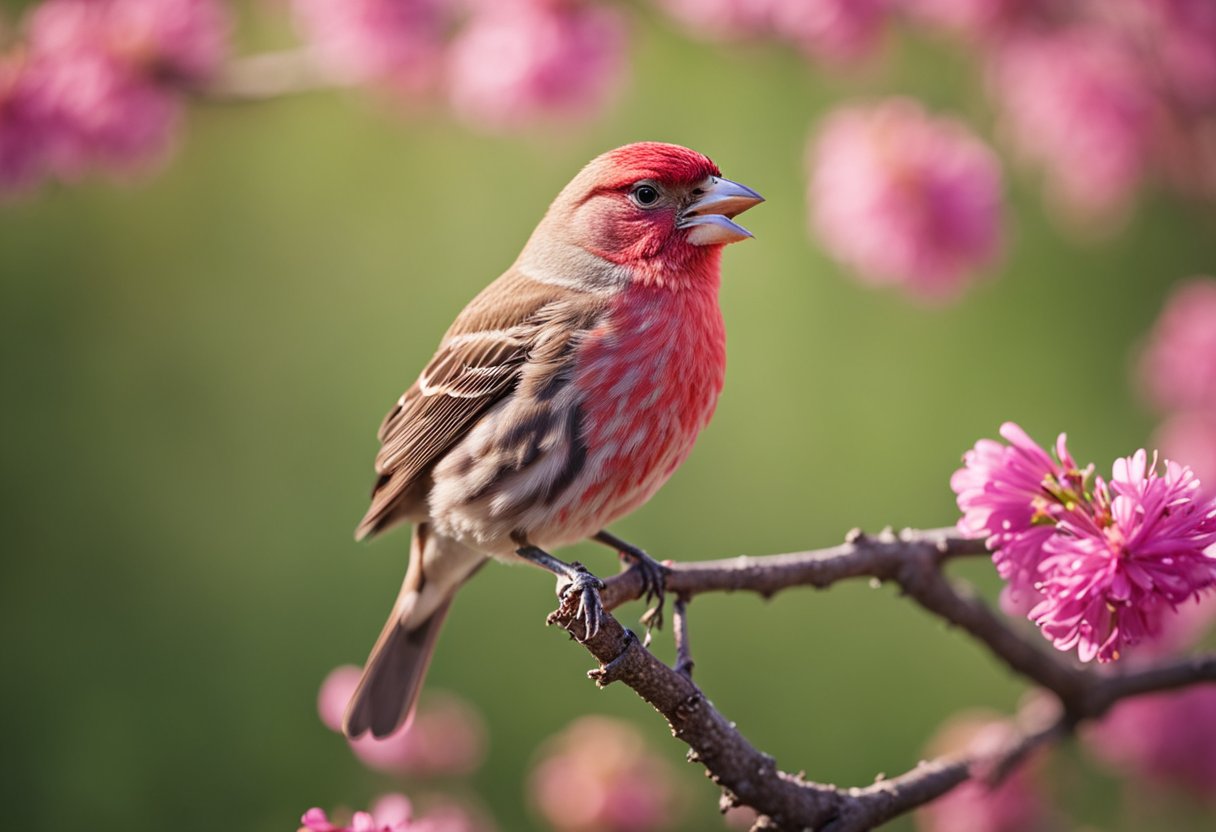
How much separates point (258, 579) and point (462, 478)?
2492mm

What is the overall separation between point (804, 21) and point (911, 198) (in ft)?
1.53

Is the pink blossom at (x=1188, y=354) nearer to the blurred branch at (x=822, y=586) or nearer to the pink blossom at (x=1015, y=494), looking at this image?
the blurred branch at (x=822, y=586)

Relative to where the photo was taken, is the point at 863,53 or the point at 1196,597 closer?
the point at 1196,597

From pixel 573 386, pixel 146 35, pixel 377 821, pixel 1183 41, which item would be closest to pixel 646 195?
pixel 573 386

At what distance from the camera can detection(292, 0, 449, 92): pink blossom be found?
10.8 ft

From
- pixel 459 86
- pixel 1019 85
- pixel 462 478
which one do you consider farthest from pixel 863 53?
pixel 462 478

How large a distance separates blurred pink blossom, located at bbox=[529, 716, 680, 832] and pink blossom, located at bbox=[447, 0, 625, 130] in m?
1.38

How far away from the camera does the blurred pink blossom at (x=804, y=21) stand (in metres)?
3.16

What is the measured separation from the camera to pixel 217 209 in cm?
571

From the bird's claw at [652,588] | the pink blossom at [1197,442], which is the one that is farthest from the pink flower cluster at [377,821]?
the pink blossom at [1197,442]

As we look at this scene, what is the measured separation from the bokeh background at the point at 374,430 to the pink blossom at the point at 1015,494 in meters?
2.43

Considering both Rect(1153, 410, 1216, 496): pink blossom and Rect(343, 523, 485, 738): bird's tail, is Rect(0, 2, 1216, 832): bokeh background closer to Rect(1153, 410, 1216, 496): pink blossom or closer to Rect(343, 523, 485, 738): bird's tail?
Rect(1153, 410, 1216, 496): pink blossom

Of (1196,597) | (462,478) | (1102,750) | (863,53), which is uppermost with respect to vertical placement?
(863,53)

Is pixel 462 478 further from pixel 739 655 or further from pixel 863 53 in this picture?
pixel 739 655
